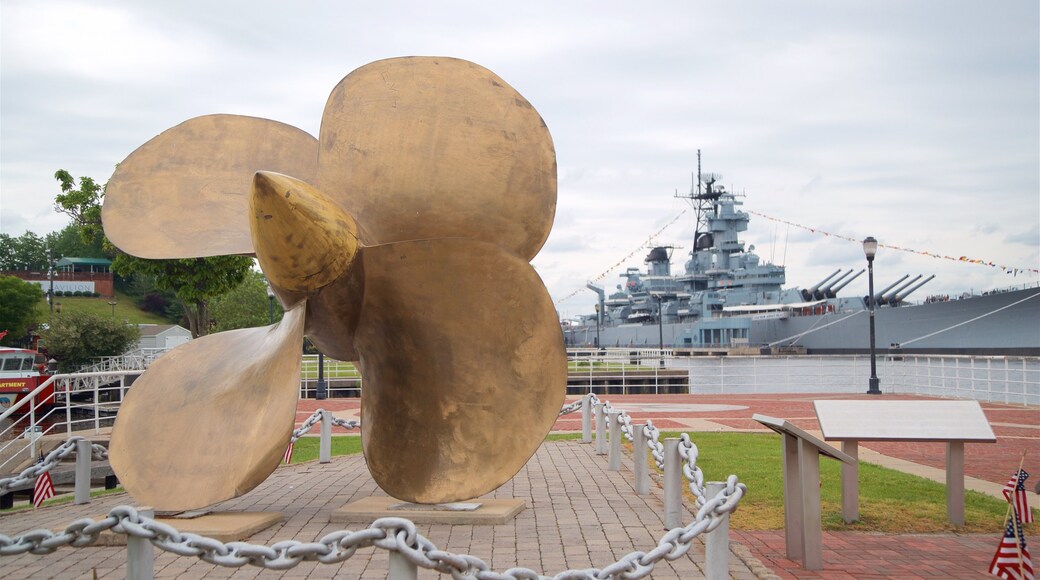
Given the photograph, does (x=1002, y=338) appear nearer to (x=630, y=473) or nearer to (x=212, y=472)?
(x=630, y=473)

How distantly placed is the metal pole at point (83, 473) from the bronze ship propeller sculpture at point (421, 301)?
9.12 feet

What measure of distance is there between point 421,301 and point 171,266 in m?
15.7

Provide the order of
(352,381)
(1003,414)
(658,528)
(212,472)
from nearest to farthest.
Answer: (212,472)
(658,528)
(1003,414)
(352,381)

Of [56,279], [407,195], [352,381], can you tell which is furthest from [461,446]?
[56,279]

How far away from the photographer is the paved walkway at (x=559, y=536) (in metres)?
5.60

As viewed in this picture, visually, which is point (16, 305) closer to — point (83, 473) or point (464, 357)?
point (83, 473)

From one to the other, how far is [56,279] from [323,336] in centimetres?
8870

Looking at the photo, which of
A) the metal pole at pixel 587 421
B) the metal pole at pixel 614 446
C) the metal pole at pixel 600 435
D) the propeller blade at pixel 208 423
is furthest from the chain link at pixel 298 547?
the metal pole at pixel 587 421

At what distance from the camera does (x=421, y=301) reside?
5.64 m

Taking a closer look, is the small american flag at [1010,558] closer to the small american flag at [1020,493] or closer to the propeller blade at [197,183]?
Result: the small american flag at [1020,493]

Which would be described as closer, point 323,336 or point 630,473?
point 323,336

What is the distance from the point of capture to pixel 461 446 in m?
5.67

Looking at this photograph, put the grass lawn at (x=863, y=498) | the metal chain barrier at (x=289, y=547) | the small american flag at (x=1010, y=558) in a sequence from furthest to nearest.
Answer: the grass lawn at (x=863, y=498) → the small american flag at (x=1010, y=558) → the metal chain barrier at (x=289, y=547)

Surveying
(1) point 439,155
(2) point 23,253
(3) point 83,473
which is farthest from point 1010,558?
(2) point 23,253
